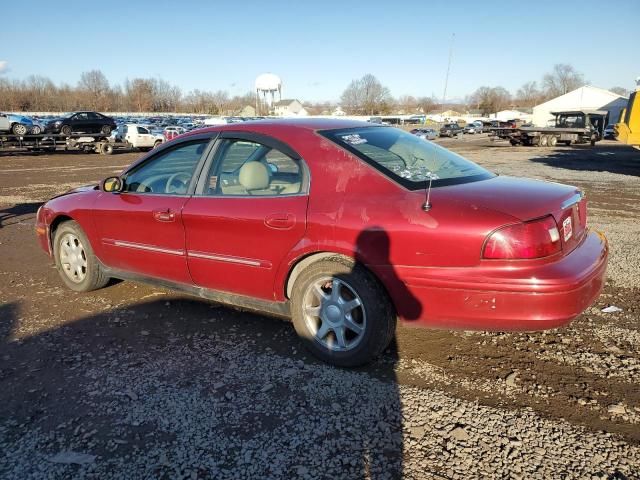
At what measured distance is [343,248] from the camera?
2908 mm

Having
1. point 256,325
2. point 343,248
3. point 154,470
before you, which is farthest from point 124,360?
point 343,248

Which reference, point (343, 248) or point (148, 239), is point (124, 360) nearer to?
point (148, 239)

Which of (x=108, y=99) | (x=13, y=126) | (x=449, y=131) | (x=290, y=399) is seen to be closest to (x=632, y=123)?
(x=290, y=399)

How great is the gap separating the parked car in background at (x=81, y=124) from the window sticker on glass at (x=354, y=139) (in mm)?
30388

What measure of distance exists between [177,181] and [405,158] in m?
1.80

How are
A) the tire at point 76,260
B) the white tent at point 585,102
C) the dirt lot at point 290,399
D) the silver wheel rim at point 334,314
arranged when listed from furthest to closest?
1. the white tent at point 585,102
2. the tire at point 76,260
3. the silver wheel rim at point 334,314
4. the dirt lot at point 290,399

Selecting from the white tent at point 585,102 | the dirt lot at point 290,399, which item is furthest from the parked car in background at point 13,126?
the white tent at point 585,102

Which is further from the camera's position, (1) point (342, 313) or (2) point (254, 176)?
(2) point (254, 176)

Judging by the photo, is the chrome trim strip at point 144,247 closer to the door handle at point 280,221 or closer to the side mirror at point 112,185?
the side mirror at point 112,185

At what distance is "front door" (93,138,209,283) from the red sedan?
13 mm

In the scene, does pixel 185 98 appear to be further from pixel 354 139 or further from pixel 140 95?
pixel 354 139

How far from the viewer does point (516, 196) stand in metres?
2.80

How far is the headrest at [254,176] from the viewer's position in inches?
134

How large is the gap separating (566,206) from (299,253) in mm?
1635
